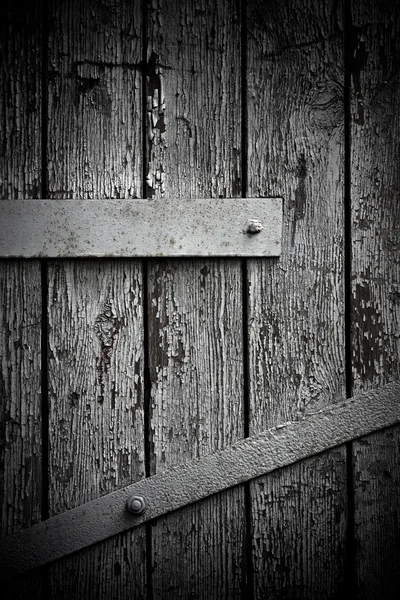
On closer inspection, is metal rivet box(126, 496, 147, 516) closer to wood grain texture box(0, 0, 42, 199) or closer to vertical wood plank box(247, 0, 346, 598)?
vertical wood plank box(247, 0, 346, 598)

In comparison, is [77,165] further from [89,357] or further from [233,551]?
[233,551]

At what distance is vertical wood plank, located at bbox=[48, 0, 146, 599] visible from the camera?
86 cm

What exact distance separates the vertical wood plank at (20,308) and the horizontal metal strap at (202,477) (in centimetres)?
4

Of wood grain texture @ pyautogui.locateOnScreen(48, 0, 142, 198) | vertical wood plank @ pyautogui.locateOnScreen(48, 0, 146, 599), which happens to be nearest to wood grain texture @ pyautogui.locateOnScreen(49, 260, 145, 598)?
vertical wood plank @ pyautogui.locateOnScreen(48, 0, 146, 599)

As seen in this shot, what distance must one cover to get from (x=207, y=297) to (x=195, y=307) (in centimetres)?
3

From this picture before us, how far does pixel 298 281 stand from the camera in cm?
89

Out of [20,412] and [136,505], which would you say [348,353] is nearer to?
[136,505]

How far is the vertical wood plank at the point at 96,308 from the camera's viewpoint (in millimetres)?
861

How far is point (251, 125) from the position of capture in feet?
2.87

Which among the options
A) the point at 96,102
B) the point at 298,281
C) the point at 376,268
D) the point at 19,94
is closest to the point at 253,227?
the point at 298,281

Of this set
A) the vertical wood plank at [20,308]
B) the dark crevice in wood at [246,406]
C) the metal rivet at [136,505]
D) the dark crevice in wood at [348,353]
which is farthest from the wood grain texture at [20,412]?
the dark crevice in wood at [348,353]

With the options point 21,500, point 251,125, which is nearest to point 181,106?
point 251,125

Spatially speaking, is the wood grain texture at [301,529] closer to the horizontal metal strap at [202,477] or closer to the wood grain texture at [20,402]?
the horizontal metal strap at [202,477]

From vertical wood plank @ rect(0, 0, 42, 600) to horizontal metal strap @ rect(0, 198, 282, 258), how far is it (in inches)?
1.9
